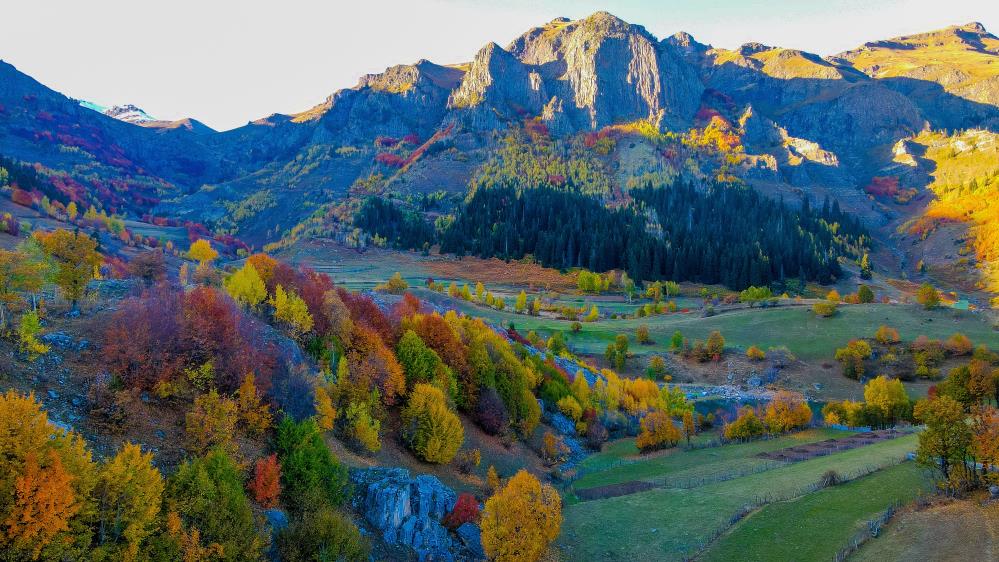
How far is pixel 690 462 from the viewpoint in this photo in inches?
1984

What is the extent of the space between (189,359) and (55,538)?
1225 cm

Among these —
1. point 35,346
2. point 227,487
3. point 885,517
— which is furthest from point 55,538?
point 885,517

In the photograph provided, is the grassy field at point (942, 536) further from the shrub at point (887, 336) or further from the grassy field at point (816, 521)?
the shrub at point (887, 336)

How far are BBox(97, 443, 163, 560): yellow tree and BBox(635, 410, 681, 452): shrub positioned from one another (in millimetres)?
45947

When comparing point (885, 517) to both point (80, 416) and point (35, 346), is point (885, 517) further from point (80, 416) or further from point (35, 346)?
point (35, 346)

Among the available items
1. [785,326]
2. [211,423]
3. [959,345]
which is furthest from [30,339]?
[785,326]

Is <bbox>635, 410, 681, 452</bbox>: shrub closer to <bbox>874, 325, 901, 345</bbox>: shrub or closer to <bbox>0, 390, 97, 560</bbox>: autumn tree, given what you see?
<bbox>0, 390, 97, 560</bbox>: autumn tree

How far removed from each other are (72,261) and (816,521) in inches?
1683

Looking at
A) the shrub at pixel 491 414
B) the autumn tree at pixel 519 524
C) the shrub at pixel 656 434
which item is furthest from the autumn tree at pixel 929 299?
the autumn tree at pixel 519 524

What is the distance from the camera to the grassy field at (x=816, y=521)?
90.6ft

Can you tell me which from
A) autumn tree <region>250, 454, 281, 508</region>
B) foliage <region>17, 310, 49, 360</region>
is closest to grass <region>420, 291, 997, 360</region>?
autumn tree <region>250, 454, 281, 508</region>

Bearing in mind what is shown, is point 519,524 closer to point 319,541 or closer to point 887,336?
point 319,541

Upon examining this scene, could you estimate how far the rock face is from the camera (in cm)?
2973

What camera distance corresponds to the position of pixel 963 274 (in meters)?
190
